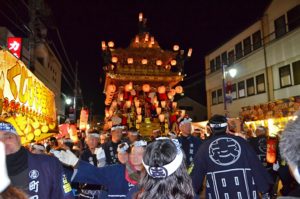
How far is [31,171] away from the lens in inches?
139

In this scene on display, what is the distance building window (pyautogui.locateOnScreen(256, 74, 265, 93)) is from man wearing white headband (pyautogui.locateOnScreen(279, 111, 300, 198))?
22851mm

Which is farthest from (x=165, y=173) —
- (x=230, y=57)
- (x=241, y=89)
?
(x=230, y=57)

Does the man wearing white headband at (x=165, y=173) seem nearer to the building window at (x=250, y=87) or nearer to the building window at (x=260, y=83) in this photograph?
the building window at (x=260, y=83)

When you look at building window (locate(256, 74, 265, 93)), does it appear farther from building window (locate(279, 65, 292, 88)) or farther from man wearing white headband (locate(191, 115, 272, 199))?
man wearing white headband (locate(191, 115, 272, 199))

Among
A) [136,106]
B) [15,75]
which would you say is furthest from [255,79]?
[15,75]

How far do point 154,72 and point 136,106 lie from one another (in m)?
2.93

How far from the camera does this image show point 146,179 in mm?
2682

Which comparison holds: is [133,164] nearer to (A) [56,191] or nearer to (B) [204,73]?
(A) [56,191]

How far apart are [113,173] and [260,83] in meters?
21.4

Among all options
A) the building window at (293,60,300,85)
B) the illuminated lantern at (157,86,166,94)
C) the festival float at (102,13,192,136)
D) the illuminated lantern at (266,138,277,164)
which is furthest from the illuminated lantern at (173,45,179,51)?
the illuminated lantern at (266,138,277,164)

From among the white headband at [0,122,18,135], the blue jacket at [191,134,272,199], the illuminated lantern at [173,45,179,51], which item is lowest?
the blue jacket at [191,134,272,199]

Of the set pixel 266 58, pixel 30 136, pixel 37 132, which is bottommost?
pixel 30 136

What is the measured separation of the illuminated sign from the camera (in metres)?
5.83

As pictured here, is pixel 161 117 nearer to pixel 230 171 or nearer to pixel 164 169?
pixel 230 171
